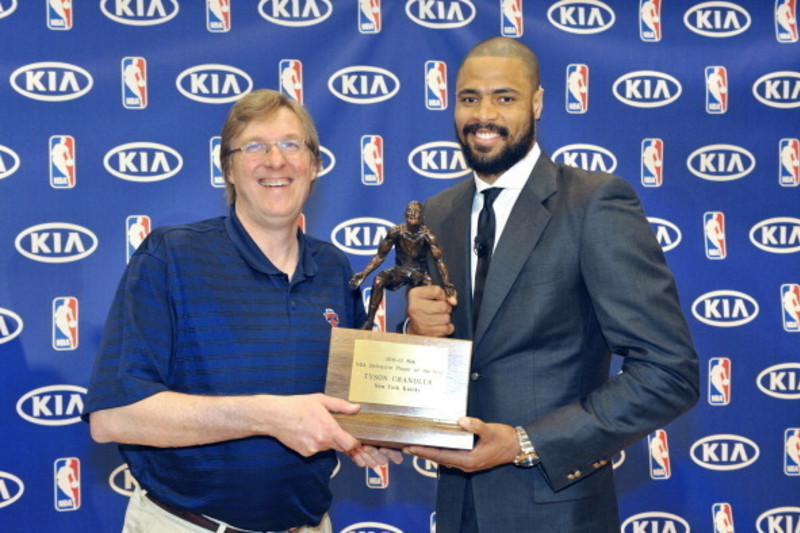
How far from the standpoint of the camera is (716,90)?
3.27 meters

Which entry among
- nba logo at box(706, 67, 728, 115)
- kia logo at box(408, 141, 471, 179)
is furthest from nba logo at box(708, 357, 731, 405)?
kia logo at box(408, 141, 471, 179)

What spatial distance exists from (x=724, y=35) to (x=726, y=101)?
279 millimetres

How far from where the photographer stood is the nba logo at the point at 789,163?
10.7 ft

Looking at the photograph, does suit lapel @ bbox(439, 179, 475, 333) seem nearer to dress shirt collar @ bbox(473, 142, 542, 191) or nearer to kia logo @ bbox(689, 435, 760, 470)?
dress shirt collar @ bbox(473, 142, 542, 191)

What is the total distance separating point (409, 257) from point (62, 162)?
5.74ft

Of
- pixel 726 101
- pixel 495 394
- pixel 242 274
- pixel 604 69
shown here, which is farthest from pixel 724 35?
pixel 242 274

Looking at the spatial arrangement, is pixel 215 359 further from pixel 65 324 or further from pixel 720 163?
pixel 720 163

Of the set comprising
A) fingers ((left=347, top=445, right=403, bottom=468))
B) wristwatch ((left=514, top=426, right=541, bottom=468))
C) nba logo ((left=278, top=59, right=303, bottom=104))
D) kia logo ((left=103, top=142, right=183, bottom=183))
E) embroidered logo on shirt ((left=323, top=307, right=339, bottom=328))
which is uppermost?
nba logo ((left=278, top=59, right=303, bottom=104))

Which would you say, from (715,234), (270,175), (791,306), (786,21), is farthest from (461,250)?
(786,21)

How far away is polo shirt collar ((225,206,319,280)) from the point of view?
1.96 m

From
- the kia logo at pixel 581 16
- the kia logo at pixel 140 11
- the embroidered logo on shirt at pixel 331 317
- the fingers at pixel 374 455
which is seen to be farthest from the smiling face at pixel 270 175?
the kia logo at pixel 581 16

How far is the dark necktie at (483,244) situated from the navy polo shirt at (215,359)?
15.3 inches

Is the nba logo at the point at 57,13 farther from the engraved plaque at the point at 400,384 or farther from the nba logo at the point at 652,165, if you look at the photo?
the nba logo at the point at 652,165

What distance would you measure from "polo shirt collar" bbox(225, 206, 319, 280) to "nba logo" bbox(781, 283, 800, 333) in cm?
216
